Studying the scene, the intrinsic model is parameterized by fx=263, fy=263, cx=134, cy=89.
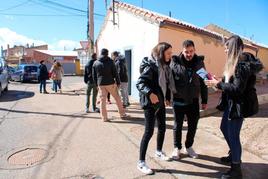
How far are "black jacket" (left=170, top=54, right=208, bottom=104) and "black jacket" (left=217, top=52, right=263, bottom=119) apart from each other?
0.55 m

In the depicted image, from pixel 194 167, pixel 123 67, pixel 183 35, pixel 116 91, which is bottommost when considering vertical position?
pixel 194 167

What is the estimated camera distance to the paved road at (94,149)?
3.86 m

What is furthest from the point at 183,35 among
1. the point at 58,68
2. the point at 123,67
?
the point at 58,68

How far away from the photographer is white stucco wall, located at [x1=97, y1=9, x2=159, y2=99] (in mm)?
9230

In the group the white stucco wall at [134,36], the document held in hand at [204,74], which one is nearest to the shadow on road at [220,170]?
the document held in hand at [204,74]

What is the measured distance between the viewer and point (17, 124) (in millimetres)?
6617

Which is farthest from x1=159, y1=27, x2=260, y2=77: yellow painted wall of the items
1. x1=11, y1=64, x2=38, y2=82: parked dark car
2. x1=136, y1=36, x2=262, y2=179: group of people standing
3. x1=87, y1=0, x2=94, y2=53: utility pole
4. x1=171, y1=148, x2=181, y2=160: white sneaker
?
x1=11, y1=64, x2=38, y2=82: parked dark car

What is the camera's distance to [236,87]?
3.29m

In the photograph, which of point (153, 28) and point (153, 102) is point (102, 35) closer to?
point (153, 28)

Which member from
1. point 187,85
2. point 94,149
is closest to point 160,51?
point 187,85

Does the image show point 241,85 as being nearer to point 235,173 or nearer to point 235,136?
point 235,136

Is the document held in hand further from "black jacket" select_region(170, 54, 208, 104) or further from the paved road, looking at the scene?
the paved road

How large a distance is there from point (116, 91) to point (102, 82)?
492 mm

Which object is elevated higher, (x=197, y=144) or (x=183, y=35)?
(x=183, y=35)
